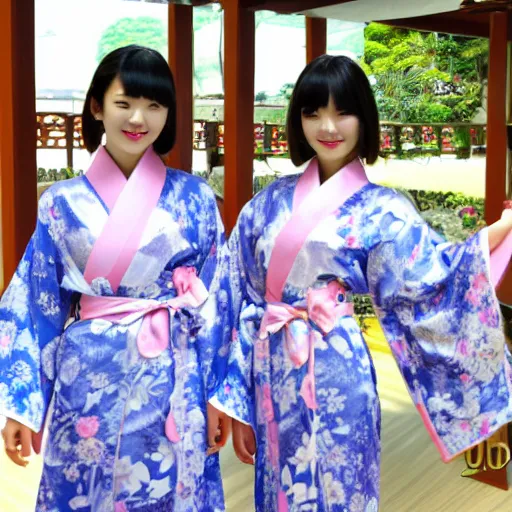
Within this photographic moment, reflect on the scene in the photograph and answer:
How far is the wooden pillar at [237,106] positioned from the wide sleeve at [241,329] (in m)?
1.37

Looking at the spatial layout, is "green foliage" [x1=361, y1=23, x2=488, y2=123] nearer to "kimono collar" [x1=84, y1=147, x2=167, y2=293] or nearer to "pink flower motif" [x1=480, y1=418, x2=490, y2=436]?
"pink flower motif" [x1=480, y1=418, x2=490, y2=436]

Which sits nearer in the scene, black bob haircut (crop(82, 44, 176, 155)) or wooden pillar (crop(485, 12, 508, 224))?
black bob haircut (crop(82, 44, 176, 155))

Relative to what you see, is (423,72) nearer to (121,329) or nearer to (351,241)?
(351,241)

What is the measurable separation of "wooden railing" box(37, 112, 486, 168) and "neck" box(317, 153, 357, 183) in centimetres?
168

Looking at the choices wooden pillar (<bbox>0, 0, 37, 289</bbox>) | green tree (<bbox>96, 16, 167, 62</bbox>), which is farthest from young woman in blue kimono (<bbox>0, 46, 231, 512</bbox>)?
green tree (<bbox>96, 16, 167, 62</bbox>)

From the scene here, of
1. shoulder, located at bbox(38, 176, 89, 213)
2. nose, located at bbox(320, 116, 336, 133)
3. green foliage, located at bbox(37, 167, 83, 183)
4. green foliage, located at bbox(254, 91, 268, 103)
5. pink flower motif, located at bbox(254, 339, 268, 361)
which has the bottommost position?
pink flower motif, located at bbox(254, 339, 268, 361)

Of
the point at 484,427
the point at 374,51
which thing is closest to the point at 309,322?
the point at 484,427

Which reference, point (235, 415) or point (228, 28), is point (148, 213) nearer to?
point (235, 415)

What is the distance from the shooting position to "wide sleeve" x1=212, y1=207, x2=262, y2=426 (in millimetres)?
2070

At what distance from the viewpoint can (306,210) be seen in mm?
2031

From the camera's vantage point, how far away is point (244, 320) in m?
2.17

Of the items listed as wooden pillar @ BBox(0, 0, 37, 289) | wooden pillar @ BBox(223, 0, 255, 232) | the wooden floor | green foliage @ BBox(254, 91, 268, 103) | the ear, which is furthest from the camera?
green foliage @ BBox(254, 91, 268, 103)

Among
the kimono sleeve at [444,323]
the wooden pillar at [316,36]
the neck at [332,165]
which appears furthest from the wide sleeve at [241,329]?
the wooden pillar at [316,36]

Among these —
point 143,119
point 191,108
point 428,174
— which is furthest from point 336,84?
point 428,174
